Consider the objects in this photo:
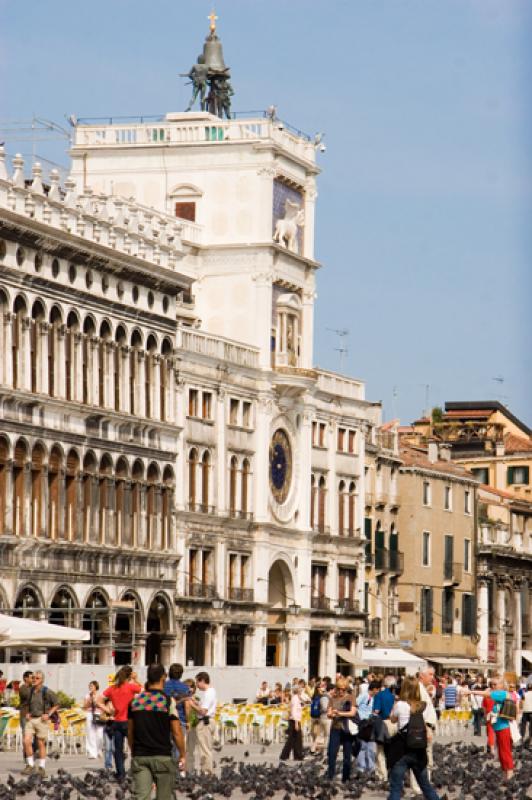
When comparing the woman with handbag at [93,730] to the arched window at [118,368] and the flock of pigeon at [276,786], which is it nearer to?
the flock of pigeon at [276,786]

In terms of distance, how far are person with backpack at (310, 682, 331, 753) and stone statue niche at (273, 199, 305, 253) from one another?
3981 centimetres

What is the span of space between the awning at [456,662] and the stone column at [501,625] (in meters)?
5.49

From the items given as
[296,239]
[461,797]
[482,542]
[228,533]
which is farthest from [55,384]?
[482,542]

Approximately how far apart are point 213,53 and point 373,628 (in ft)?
82.1

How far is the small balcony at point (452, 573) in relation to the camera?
11169 cm

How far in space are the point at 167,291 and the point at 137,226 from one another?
8.73 ft

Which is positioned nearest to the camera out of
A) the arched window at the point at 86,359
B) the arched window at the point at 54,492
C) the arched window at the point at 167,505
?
the arched window at the point at 54,492

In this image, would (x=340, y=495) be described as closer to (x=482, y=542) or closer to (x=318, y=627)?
(x=318, y=627)

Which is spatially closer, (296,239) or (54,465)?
(54,465)

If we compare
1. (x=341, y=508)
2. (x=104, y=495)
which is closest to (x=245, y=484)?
(x=341, y=508)

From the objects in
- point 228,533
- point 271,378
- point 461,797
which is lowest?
point 461,797

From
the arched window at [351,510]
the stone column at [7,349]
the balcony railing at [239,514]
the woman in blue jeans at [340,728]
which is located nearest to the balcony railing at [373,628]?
the arched window at [351,510]

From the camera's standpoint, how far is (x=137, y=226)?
261 ft

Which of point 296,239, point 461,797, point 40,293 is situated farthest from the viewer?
point 296,239
